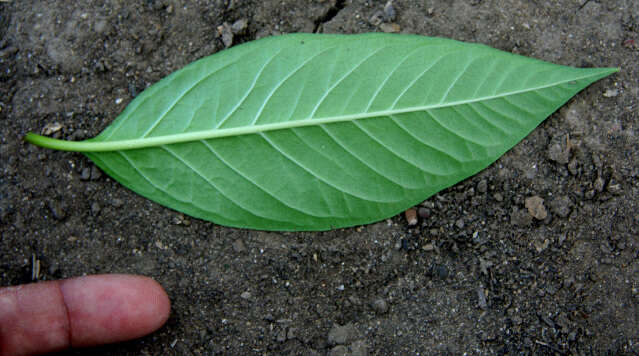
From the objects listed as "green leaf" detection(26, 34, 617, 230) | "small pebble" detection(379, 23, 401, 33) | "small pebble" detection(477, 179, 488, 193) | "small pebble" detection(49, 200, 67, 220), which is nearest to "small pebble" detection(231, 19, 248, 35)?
"green leaf" detection(26, 34, 617, 230)

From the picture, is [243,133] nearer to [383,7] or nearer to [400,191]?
[400,191]

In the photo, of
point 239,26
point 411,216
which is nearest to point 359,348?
point 411,216

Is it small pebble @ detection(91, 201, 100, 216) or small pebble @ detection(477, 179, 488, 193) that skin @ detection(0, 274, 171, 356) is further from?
small pebble @ detection(477, 179, 488, 193)

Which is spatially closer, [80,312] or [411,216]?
[80,312]

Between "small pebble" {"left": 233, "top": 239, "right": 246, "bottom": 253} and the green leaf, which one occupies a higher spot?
the green leaf

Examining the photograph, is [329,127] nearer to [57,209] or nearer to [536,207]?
[536,207]

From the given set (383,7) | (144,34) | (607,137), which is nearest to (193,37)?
(144,34)
